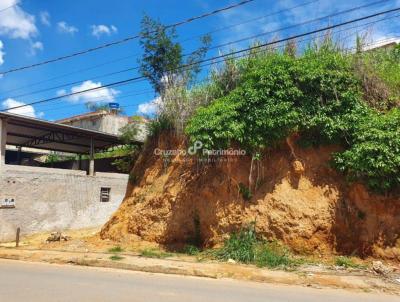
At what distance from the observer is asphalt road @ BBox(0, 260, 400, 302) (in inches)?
294

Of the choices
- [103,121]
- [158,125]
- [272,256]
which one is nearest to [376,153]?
[272,256]

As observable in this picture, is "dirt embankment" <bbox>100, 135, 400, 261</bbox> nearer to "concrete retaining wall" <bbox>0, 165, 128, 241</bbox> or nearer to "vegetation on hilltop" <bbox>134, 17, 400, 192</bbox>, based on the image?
"vegetation on hilltop" <bbox>134, 17, 400, 192</bbox>

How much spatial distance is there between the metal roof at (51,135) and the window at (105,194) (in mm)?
3161

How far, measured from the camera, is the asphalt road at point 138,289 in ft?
24.5

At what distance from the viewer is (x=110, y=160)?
28719 millimetres

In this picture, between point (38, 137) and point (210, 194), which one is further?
point (38, 137)

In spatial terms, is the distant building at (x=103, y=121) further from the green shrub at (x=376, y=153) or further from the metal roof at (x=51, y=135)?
the green shrub at (x=376, y=153)

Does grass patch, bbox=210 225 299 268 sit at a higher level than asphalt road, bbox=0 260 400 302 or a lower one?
higher

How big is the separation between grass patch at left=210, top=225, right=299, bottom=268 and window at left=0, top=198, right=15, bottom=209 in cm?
1021

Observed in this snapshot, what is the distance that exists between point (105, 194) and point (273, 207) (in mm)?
12725

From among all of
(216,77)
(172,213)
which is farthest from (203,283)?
(216,77)

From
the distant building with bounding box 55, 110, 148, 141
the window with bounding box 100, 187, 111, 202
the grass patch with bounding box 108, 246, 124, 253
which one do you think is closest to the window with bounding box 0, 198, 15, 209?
the window with bounding box 100, 187, 111, 202

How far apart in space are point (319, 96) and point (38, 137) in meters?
18.2

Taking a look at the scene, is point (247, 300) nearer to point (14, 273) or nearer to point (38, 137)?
point (14, 273)
